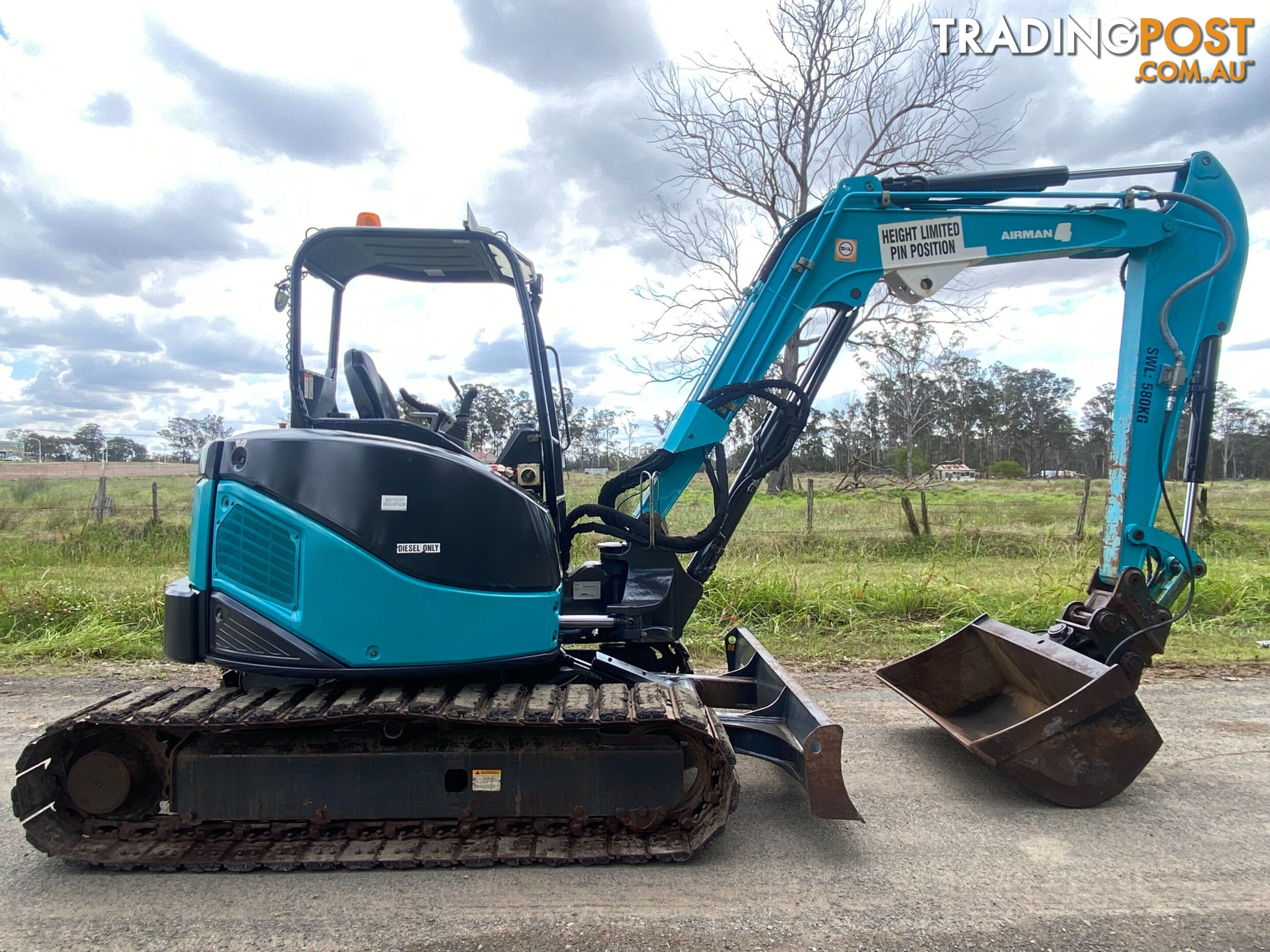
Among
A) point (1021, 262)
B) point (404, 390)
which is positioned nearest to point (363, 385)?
point (404, 390)

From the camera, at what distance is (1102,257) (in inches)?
183

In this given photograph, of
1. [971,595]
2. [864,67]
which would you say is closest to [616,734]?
[971,595]

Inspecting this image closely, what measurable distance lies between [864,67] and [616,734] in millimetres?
19492

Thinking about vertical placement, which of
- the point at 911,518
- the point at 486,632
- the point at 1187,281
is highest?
the point at 1187,281

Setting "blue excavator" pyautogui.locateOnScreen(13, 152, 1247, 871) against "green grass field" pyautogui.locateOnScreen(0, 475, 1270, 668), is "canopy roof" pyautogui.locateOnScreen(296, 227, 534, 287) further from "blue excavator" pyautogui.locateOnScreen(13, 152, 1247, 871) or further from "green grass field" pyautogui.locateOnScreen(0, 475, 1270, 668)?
"green grass field" pyautogui.locateOnScreen(0, 475, 1270, 668)

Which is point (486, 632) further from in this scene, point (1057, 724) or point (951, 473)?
point (951, 473)

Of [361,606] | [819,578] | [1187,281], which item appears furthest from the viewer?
[819,578]

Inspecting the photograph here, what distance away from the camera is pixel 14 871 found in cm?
326

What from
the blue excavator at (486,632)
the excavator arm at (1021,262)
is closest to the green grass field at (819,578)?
the excavator arm at (1021,262)

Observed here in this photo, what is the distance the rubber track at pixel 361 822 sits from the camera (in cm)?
326

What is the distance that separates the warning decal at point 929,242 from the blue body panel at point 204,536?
382cm

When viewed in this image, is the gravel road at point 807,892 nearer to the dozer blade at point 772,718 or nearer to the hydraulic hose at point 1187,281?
the dozer blade at point 772,718

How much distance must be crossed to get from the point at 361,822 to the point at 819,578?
7072 mm

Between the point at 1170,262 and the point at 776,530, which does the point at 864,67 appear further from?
the point at 1170,262
